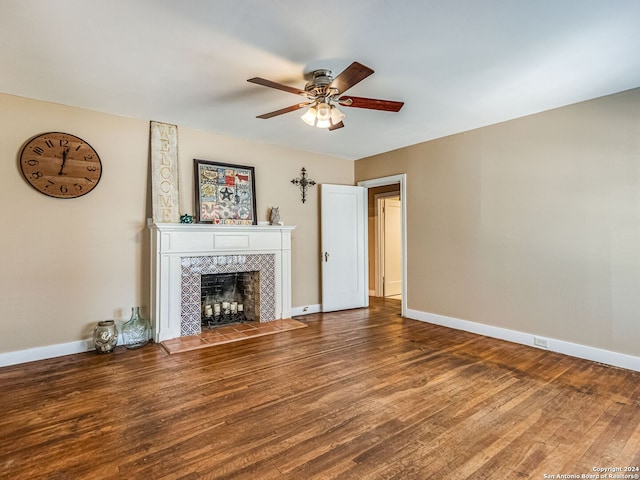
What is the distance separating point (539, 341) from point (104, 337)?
4.65 meters

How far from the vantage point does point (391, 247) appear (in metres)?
6.88

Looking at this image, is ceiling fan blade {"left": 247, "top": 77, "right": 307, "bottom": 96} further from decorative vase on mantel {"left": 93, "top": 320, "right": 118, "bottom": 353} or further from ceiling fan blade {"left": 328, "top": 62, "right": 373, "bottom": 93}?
decorative vase on mantel {"left": 93, "top": 320, "right": 118, "bottom": 353}

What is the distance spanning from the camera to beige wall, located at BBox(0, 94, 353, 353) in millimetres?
3160

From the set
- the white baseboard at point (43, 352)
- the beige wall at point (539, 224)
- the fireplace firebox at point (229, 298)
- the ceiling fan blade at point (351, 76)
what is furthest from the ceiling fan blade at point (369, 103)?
the white baseboard at point (43, 352)

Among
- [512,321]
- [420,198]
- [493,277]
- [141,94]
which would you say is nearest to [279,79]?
[141,94]

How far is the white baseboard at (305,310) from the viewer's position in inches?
198

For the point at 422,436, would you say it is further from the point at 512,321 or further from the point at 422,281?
the point at 422,281

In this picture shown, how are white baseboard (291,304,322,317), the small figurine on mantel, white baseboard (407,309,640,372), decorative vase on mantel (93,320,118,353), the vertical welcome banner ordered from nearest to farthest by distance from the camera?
white baseboard (407,309,640,372), decorative vase on mantel (93,320,118,353), the vertical welcome banner, the small figurine on mantel, white baseboard (291,304,322,317)

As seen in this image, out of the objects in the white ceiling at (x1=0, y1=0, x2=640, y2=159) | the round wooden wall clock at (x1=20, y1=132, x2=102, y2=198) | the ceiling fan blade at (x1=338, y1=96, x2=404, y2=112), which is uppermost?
the white ceiling at (x1=0, y1=0, x2=640, y2=159)

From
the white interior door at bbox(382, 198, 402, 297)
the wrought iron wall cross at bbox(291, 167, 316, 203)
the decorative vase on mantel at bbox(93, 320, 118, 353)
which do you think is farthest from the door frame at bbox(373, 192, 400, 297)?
the decorative vase on mantel at bbox(93, 320, 118, 353)

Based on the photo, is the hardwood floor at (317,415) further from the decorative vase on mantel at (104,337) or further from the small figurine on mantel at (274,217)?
the small figurine on mantel at (274,217)

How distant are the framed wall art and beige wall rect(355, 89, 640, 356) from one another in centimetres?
242

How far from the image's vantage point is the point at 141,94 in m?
3.14

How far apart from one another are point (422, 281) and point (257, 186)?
9.12ft
